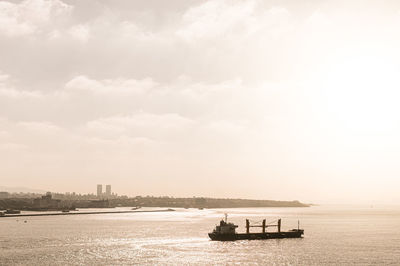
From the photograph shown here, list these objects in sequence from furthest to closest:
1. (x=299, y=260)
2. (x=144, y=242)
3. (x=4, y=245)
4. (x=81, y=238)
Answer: (x=81, y=238) → (x=144, y=242) → (x=4, y=245) → (x=299, y=260)

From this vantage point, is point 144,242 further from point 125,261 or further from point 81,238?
point 125,261

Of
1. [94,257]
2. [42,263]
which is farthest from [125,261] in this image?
[42,263]

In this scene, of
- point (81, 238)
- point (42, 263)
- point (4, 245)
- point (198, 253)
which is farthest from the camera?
point (81, 238)

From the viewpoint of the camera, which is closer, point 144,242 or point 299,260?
point 299,260

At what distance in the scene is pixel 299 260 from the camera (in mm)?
76438

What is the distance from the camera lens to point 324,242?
109m

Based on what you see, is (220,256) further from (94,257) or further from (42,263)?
(42,263)

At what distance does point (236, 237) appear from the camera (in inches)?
4242

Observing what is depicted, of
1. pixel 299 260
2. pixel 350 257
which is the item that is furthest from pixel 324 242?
pixel 299 260

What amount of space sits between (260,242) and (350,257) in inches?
1148

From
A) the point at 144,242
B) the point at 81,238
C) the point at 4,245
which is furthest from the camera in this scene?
the point at 81,238

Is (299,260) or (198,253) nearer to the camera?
(299,260)

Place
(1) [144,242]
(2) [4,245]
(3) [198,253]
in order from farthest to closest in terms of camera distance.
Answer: (1) [144,242] → (2) [4,245] → (3) [198,253]

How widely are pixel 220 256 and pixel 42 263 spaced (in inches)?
1271
